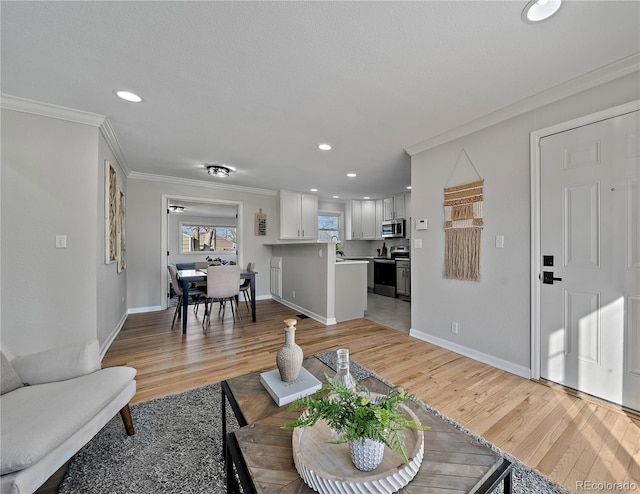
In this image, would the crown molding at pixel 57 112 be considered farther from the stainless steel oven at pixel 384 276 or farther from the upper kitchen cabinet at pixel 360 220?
the stainless steel oven at pixel 384 276

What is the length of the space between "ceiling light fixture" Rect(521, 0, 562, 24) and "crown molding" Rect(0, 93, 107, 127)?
3367 mm

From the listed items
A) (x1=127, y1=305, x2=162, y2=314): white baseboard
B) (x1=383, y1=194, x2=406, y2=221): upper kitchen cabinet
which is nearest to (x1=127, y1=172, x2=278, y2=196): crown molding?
(x1=127, y1=305, x2=162, y2=314): white baseboard

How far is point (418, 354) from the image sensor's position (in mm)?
2750

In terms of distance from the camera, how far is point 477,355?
261 cm

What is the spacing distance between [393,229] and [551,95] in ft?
13.4

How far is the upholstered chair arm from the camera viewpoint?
4.63ft

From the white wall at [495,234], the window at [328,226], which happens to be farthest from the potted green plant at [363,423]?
the window at [328,226]

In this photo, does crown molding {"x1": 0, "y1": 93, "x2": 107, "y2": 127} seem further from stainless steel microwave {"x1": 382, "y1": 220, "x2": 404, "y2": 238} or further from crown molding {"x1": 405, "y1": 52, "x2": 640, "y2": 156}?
stainless steel microwave {"x1": 382, "y1": 220, "x2": 404, "y2": 238}

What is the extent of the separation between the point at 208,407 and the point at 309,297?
2.57 metres

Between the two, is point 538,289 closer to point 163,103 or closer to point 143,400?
point 143,400

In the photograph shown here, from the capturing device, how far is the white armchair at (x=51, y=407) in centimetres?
96

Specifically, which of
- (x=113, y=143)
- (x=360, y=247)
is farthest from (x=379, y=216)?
(x=113, y=143)

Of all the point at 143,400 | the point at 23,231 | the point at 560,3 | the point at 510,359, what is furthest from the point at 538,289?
the point at 23,231

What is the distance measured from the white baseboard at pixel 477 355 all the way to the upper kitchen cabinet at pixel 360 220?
376 centimetres
